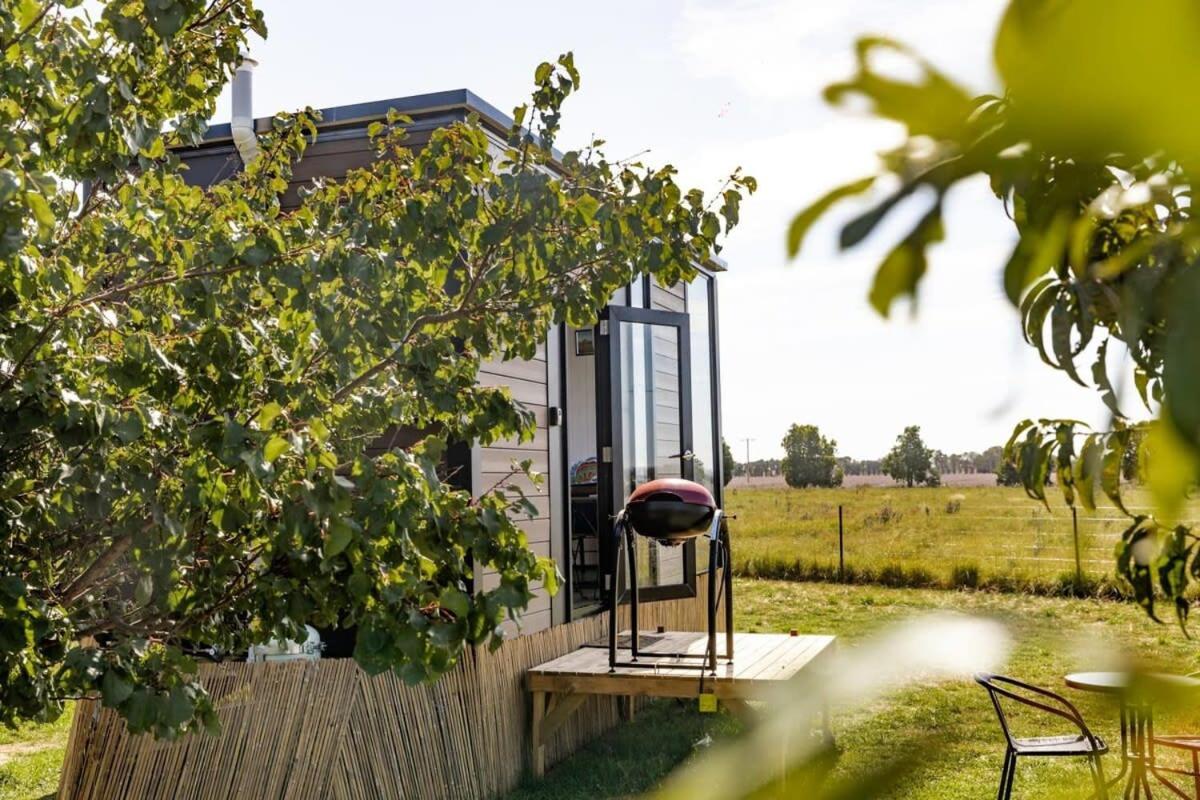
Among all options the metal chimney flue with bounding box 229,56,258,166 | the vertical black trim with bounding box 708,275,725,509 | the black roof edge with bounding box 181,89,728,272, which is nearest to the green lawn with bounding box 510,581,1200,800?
the vertical black trim with bounding box 708,275,725,509

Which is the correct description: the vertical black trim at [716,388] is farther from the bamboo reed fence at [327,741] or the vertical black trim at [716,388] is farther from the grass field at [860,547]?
the bamboo reed fence at [327,741]

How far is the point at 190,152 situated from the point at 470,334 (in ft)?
13.0

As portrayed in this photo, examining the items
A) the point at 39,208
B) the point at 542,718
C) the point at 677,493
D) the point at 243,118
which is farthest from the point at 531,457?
the point at 39,208

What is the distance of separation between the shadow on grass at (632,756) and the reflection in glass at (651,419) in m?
0.98

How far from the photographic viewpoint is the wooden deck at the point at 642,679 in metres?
5.93

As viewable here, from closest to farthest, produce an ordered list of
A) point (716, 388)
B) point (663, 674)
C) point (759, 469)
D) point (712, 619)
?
point (712, 619)
point (663, 674)
point (716, 388)
point (759, 469)

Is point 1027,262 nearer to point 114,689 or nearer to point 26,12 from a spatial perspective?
point 114,689

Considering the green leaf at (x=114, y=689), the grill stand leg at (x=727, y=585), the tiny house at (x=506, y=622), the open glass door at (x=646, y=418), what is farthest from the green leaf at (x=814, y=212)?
the open glass door at (x=646, y=418)

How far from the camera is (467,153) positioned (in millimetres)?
3473

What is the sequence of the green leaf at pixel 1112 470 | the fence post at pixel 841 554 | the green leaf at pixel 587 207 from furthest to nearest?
1. the fence post at pixel 841 554
2. the green leaf at pixel 587 207
3. the green leaf at pixel 1112 470

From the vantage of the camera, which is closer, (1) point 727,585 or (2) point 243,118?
(2) point 243,118

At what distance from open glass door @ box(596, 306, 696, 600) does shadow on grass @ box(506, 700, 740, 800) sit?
88 cm

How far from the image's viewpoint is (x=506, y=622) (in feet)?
21.4

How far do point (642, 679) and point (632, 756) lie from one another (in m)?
0.94
